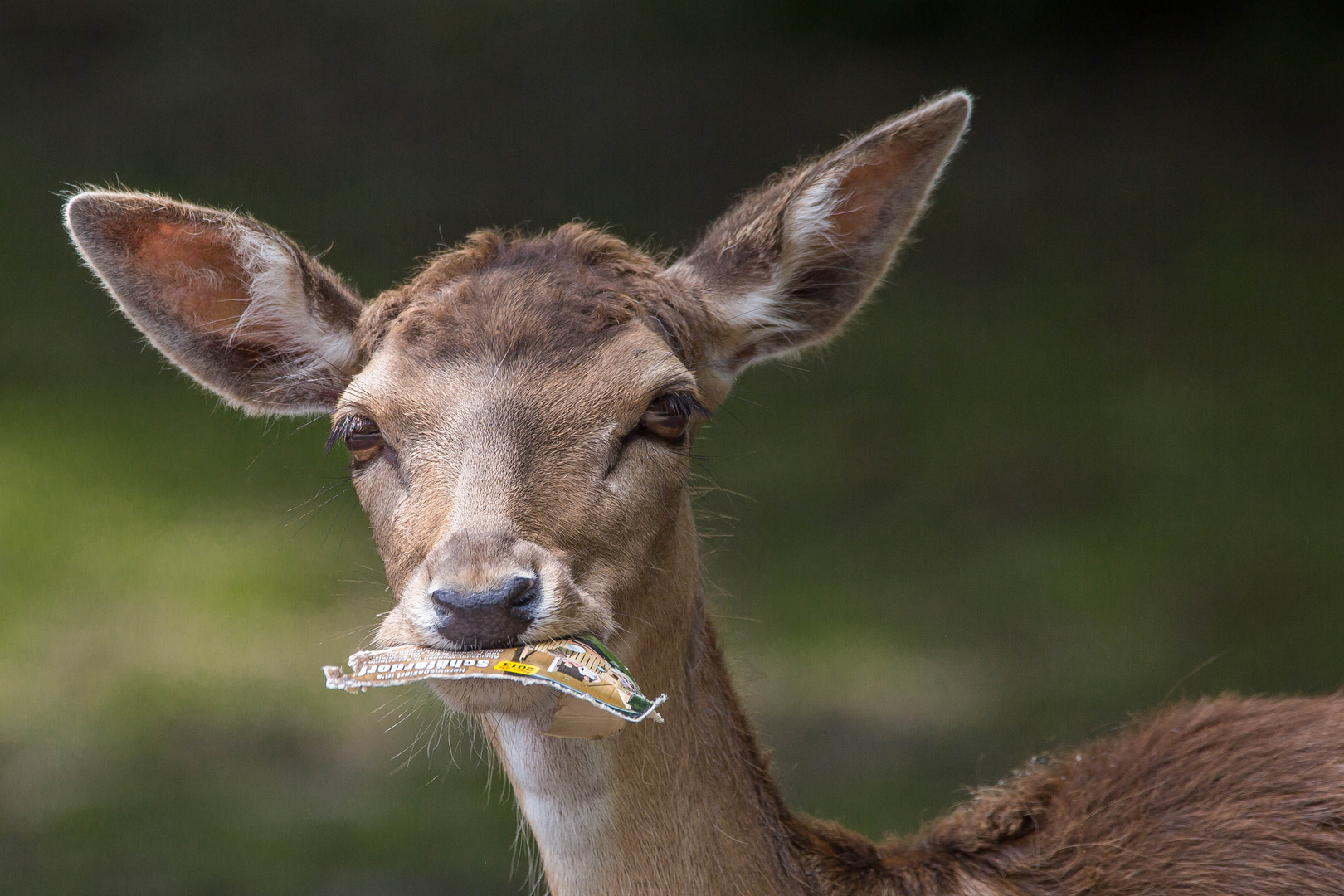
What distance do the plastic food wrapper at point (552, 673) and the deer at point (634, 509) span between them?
43mm

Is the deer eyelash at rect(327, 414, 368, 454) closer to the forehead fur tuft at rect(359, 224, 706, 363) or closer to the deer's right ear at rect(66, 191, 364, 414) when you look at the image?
the forehead fur tuft at rect(359, 224, 706, 363)

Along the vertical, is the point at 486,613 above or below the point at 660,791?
above

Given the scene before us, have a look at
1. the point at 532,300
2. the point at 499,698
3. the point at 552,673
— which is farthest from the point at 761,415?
the point at 552,673

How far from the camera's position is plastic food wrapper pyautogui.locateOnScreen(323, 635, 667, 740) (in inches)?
119

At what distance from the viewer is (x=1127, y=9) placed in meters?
12.6

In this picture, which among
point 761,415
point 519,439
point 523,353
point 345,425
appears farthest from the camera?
point 761,415

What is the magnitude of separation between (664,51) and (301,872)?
25.4 feet

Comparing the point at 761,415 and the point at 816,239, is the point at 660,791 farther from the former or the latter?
the point at 761,415

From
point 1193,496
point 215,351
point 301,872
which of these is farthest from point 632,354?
point 1193,496

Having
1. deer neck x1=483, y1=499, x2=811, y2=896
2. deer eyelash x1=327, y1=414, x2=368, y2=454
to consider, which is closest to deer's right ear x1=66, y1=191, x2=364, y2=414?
deer eyelash x1=327, y1=414, x2=368, y2=454

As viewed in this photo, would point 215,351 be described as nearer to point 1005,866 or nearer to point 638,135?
point 1005,866

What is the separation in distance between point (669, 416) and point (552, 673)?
866 mm

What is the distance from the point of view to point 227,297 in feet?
13.9

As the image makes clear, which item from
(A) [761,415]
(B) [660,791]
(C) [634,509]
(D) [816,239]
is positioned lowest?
(B) [660,791]
